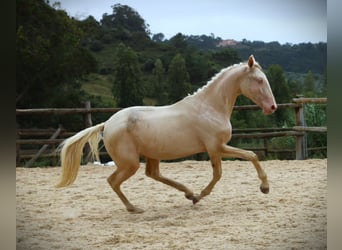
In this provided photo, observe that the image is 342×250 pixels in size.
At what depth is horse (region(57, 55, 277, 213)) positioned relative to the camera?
2521mm

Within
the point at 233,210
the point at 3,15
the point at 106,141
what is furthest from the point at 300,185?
the point at 3,15

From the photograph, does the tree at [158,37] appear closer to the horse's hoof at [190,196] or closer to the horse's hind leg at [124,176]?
the horse's hind leg at [124,176]

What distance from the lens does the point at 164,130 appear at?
252 centimetres

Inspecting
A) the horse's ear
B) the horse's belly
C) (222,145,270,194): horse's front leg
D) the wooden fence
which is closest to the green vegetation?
the horse's ear

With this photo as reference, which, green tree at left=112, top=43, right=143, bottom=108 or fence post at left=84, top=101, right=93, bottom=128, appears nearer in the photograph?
green tree at left=112, top=43, right=143, bottom=108

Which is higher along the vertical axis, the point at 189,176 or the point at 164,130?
the point at 164,130

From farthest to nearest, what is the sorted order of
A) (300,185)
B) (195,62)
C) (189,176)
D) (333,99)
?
(189,176) < (300,185) < (195,62) < (333,99)

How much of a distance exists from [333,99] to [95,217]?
73.9 inches

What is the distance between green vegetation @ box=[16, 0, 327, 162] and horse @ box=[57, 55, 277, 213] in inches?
7.7

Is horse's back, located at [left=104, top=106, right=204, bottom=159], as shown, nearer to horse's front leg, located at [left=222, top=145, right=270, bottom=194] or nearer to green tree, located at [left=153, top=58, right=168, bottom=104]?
horse's front leg, located at [left=222, top=145, right=270, bottom=194]

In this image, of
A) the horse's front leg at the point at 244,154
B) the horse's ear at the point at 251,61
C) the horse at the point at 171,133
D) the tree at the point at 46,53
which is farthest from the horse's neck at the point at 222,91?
the tree at the point at 46,53

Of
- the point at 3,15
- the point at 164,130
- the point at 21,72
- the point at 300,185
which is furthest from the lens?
the point at 300,185

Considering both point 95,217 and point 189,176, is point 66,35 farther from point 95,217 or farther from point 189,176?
point 189,176

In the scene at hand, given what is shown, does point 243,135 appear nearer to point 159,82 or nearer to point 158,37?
point 159,82
